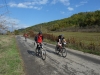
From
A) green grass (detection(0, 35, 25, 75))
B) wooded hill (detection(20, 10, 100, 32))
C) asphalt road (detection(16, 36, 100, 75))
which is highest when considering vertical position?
wooded hill (detection(20, 10, 100, 32))

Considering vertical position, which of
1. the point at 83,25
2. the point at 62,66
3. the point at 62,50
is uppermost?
the point at 83,25

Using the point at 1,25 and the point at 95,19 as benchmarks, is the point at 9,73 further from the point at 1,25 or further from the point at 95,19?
the point at 95,19

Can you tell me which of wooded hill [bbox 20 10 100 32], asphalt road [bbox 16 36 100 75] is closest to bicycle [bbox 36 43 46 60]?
asphalt road [bbox 16 36 100 75]

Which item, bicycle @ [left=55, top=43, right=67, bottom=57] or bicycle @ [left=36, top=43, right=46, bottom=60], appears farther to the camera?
bicycle @ [left=55, top=43, right=67, bottom=57]

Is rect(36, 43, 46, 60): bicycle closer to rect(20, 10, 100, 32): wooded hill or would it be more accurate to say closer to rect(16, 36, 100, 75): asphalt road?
rect(16, 36, 100, 75): asphalt road

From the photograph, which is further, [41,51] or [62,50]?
[62,50]

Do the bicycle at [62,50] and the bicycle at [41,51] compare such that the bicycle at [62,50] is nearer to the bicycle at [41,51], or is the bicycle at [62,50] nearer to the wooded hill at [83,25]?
the bicycle at [41,51]

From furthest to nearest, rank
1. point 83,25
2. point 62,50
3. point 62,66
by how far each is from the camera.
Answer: point 83,25 < point 62,50 < point 62,66

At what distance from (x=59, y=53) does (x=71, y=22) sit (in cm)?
12978

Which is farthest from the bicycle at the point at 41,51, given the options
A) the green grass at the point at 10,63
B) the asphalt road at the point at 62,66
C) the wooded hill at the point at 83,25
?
the wooded hill at the point at 83,25

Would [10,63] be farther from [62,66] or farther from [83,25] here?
[83,25]

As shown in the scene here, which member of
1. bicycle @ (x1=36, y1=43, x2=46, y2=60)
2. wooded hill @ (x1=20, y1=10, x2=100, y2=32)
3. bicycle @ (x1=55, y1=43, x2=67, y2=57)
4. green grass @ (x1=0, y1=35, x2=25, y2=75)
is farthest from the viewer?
wooded hill @ (x1=20, y1=10, x2=100, y2=32)

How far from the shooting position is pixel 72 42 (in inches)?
922

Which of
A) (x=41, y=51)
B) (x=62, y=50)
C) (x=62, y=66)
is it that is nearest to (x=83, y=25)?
(x=62, y=50)
